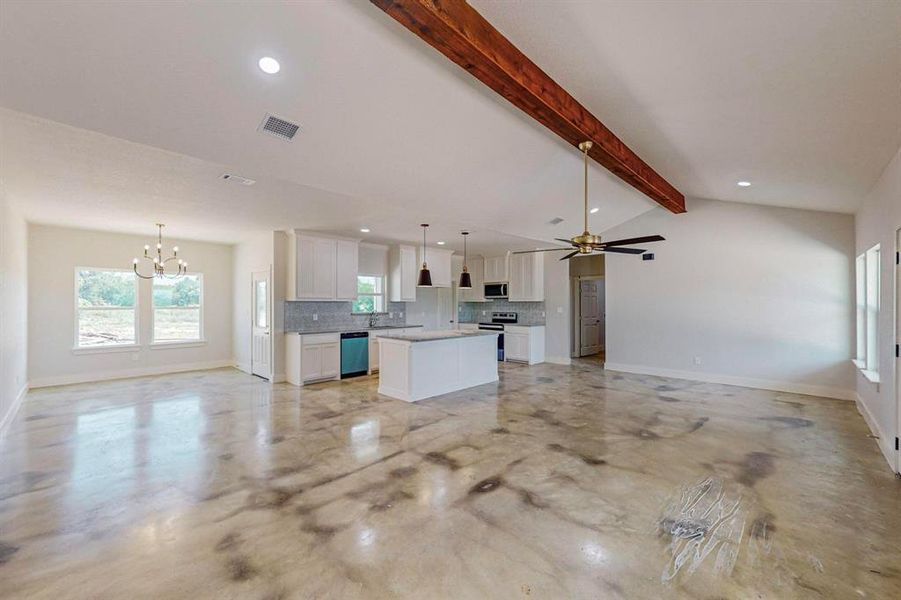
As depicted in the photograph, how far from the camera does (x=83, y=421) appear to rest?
4.54 metres

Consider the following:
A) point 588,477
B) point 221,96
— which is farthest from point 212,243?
point 588,477

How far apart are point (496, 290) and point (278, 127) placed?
714cm

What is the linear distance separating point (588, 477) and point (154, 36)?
4.15 m

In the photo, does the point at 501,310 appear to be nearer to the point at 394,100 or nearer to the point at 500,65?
the point at 394,100

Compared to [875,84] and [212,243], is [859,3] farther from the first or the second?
[212,243]

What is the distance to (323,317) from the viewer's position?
24.5 feet

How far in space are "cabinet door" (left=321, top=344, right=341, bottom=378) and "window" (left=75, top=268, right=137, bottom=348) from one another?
11.5 ft

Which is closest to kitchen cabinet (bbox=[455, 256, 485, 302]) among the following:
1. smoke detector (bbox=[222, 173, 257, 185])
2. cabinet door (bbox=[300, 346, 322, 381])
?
cabinet door (bbox=[300, 346, 322, 381])

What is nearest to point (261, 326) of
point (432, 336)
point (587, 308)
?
point (432, 336)

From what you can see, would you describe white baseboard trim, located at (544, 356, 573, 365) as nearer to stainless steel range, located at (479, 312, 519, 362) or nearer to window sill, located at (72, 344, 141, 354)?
stainless steel range, located at (479, 312, 519, 362)

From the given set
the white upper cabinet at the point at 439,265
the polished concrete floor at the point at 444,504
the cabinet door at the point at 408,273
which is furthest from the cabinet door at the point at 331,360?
the white upper cabinet at the point at 439,265

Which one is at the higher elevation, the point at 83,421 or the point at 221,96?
the point at 221,96

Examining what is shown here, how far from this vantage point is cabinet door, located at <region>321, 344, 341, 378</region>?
6.86 meters

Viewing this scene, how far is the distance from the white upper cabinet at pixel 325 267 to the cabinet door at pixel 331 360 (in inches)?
34.9
